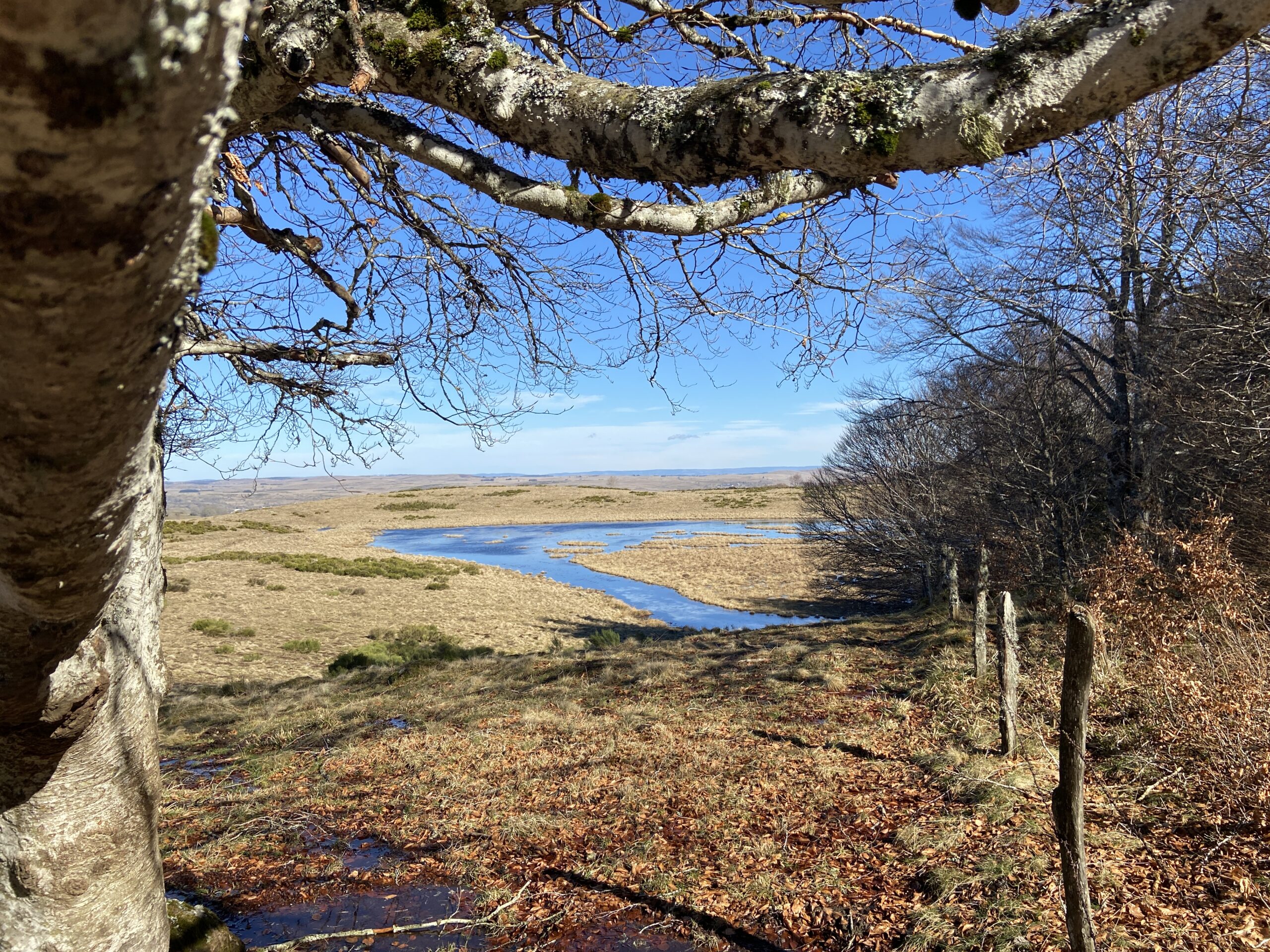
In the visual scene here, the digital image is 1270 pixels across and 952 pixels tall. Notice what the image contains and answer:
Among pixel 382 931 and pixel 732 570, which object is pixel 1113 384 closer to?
pixel 382 931

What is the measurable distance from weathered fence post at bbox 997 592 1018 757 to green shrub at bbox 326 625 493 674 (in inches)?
397

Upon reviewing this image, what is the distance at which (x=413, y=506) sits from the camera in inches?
3374

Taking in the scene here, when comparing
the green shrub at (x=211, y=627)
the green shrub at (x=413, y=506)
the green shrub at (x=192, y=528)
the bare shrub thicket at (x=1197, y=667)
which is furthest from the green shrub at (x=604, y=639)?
the green shrub at (x=413, y=506)

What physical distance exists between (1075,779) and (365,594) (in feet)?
82.5

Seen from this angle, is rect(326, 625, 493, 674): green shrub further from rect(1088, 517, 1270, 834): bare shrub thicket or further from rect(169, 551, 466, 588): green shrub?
rect(1088, 517, 1270, 834): bare shrub thicket

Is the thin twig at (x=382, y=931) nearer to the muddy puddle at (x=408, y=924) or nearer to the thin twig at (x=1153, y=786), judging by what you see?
the muddy puddle at (x=408, y=924)

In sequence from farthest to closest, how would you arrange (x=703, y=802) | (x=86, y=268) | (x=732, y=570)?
(x=732, y=570)
(x=703, y=802)
(x=86, y=268)

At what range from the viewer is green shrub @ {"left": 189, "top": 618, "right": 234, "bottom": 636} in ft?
58.9

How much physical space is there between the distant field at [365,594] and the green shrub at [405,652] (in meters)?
0.59

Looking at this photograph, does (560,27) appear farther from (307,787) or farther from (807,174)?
(307,787)

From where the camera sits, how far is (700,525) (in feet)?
223

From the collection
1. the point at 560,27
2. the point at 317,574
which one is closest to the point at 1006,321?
the point at 560,27

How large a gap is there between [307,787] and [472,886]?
294 centimetres

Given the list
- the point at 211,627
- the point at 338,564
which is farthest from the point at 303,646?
the point at 338,564
